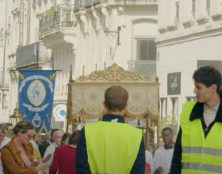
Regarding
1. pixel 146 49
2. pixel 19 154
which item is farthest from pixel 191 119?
pixel 146 49

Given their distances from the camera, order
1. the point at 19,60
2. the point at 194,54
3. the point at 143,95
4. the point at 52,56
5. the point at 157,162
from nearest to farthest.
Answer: the point at 157,162 < the point at 143,95 < the point at 194,54 < the point at 52,56 < the point at 19,60

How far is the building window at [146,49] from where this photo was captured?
5384 centimetres

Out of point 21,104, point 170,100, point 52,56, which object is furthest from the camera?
point 52,56

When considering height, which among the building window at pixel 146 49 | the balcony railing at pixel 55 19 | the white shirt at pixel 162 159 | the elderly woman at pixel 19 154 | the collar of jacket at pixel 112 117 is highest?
the balcony railing at pixel 55 19

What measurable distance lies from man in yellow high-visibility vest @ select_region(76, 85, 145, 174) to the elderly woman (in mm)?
3732

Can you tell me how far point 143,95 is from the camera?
27.7 metres

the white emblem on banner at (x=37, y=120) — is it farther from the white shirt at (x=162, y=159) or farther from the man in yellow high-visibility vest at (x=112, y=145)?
the man in yellow high-visibility vest at (x=112, y=145)

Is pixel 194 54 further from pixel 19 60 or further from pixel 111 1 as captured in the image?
pixel 19 60

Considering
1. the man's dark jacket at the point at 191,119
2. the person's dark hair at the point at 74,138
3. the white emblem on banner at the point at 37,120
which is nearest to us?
the man's dark jacket at the point at 191,119

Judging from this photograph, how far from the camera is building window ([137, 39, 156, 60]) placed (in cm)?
5384

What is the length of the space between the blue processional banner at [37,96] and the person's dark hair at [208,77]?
19.7 m

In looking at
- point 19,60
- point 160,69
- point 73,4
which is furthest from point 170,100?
point 19,60

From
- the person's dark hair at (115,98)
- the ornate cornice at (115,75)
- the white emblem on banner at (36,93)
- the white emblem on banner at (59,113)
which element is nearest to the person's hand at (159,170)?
the person's dark hair at (115,98)

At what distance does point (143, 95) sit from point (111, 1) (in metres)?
27.9
